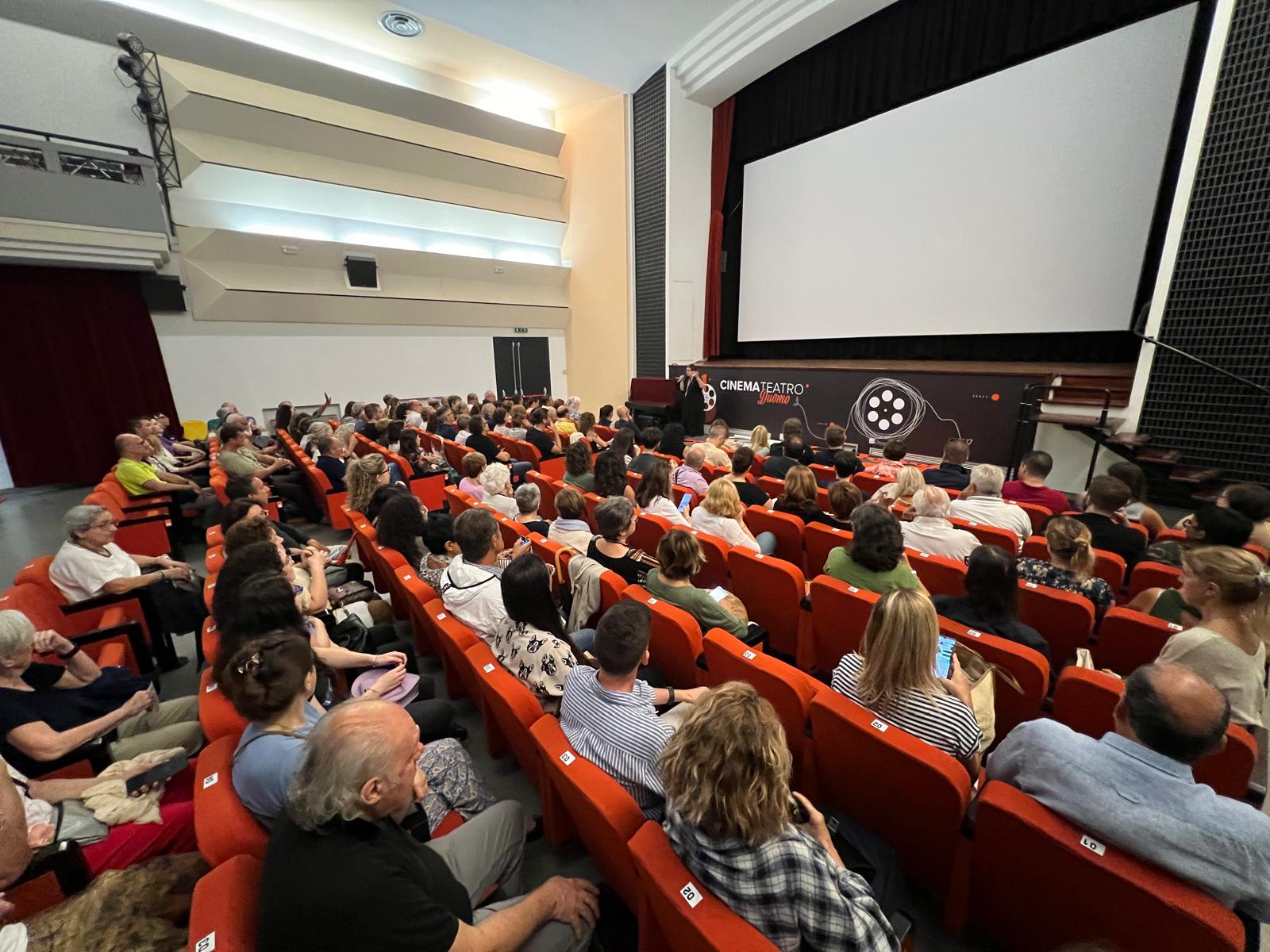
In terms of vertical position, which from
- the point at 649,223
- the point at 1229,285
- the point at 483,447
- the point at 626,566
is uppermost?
the point at 649,223

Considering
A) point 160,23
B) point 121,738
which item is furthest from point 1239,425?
point 160,23

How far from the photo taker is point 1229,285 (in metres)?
4.54

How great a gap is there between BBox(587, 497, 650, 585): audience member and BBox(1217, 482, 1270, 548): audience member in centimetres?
332

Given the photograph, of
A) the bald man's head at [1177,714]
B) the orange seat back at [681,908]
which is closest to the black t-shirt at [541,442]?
the orange seat back at [681,908]

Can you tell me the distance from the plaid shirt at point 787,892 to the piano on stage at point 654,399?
29.9ft

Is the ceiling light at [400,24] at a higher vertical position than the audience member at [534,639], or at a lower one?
higher

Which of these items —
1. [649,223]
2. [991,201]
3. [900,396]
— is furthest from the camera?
[649,223]

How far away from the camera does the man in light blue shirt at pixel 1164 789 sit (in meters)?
1.00

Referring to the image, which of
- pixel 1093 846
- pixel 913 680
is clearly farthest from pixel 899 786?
pixel 1093 846

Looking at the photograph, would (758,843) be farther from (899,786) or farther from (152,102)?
(152,102)

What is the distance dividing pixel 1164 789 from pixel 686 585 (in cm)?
150

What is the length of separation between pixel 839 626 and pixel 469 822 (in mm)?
1693

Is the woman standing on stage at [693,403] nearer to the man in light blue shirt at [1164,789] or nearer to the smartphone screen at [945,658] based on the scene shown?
the smartphone screen at [945,658]

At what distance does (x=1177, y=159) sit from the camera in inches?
216
